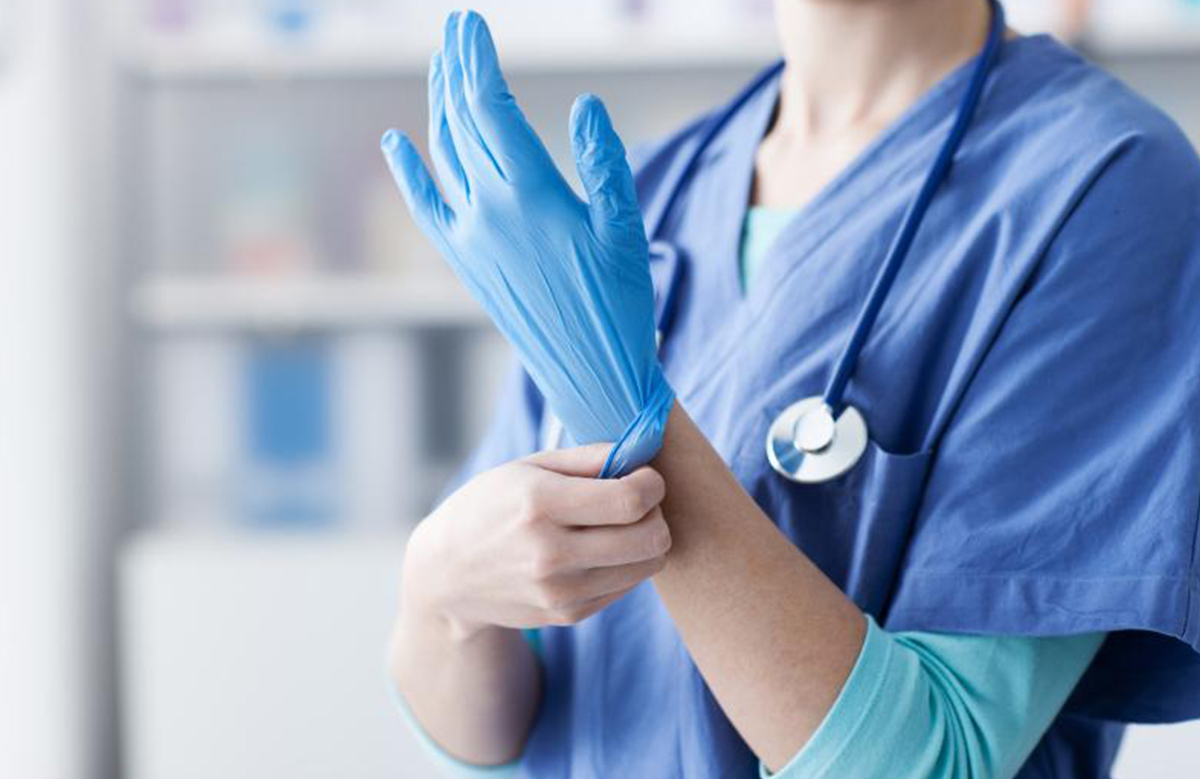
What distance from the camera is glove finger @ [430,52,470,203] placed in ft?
2.04

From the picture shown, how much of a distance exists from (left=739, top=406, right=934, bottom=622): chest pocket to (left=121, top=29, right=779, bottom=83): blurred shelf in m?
1.34

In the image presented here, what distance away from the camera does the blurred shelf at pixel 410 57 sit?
1994 millimetres

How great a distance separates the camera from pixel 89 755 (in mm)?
2137

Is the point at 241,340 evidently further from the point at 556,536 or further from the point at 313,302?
the point at 556,536

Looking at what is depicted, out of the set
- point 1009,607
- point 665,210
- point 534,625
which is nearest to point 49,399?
point 665,210

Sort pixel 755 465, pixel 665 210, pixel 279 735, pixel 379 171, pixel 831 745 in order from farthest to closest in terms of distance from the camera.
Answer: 1. pixel 379 171
2. pixel 279 735
3. pixel 665 210
4. pixel 755 465
5. pixel 831 745

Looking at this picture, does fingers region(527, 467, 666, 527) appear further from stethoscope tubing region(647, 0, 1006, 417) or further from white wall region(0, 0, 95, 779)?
white wall region(0, 0, 95, 779)

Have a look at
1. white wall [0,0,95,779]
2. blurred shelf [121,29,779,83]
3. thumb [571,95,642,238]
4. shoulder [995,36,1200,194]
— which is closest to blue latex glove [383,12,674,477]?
thumb [571,95,642,238]

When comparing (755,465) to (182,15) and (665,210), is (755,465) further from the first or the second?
(182,15)

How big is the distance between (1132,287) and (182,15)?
177 centimetres

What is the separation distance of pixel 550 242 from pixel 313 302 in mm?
1565

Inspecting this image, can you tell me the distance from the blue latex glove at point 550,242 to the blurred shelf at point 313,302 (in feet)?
4.76

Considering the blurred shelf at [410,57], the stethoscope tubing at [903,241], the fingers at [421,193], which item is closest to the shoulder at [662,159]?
the stethoscope tubing at [903,241]

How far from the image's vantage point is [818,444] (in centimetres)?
72
